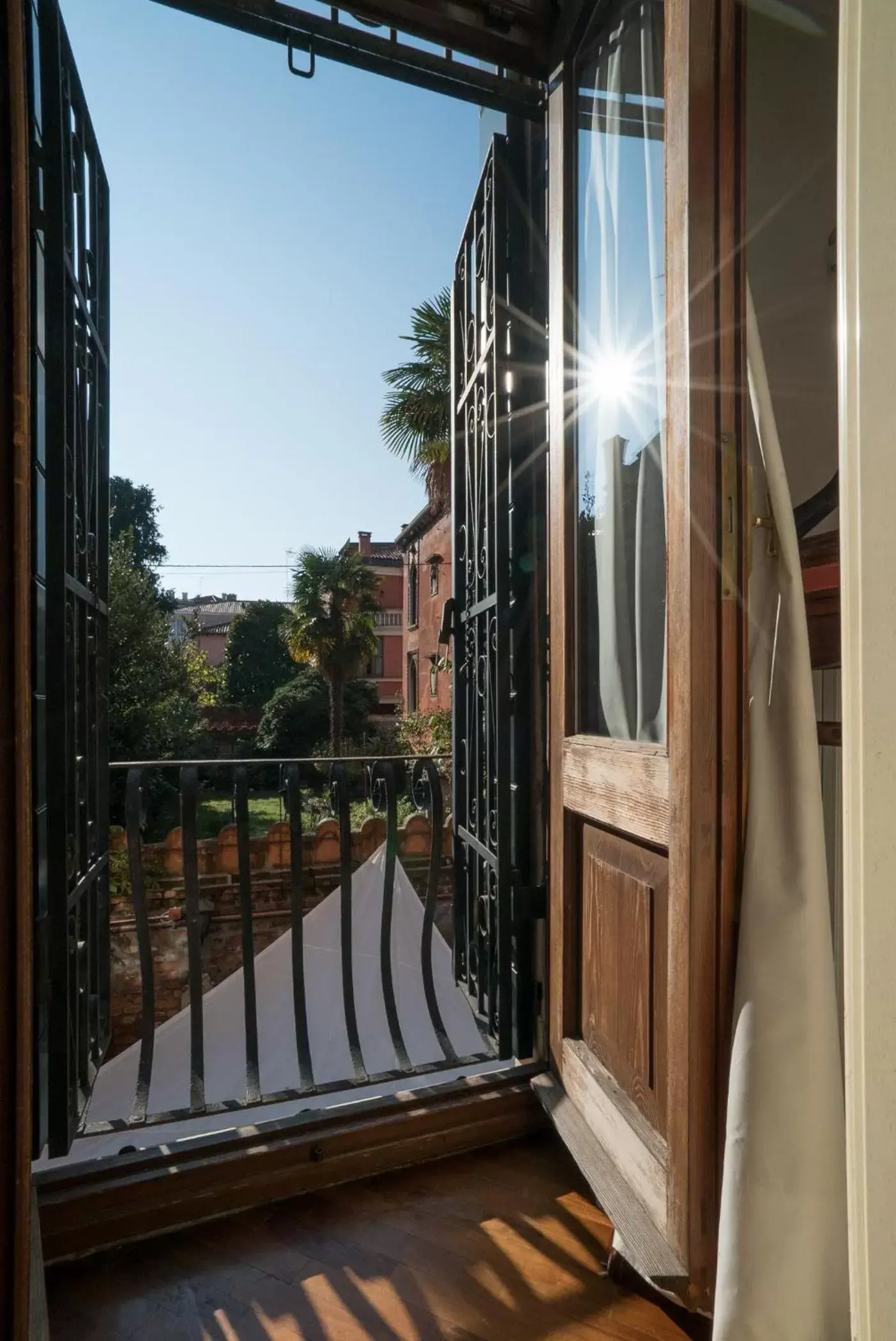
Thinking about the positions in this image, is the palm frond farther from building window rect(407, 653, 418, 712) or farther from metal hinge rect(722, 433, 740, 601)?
building window rect(407, 653, 418, 712)

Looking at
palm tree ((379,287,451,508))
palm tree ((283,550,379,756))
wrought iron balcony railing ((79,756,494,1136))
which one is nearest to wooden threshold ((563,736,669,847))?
wrought iron balcony railing ((79,756,494,1136))

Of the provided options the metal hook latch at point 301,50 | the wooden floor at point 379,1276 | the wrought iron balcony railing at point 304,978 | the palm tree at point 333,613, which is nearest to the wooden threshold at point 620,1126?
the wooden floor at point 379,1276

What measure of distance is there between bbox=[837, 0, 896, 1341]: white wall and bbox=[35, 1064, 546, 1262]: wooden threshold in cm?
130

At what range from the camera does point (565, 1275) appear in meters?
1.30

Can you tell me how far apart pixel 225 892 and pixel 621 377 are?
6.32 meters

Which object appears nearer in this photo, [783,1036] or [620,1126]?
[783,1036]

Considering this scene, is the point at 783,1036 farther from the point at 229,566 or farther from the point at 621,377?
the point at 229,566

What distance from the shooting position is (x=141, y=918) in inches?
69.4

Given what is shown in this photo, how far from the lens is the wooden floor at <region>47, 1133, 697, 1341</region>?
1.19 metres

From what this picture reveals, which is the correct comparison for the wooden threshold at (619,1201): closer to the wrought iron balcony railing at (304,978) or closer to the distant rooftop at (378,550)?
the wrought iron balcony railing at (304,978)

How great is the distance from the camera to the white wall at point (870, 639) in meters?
0.52

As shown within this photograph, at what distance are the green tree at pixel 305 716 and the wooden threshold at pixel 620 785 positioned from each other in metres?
17.7

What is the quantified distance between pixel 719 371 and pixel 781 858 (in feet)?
2.25

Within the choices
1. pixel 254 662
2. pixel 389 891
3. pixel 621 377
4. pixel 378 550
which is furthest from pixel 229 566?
pixel 621 377
